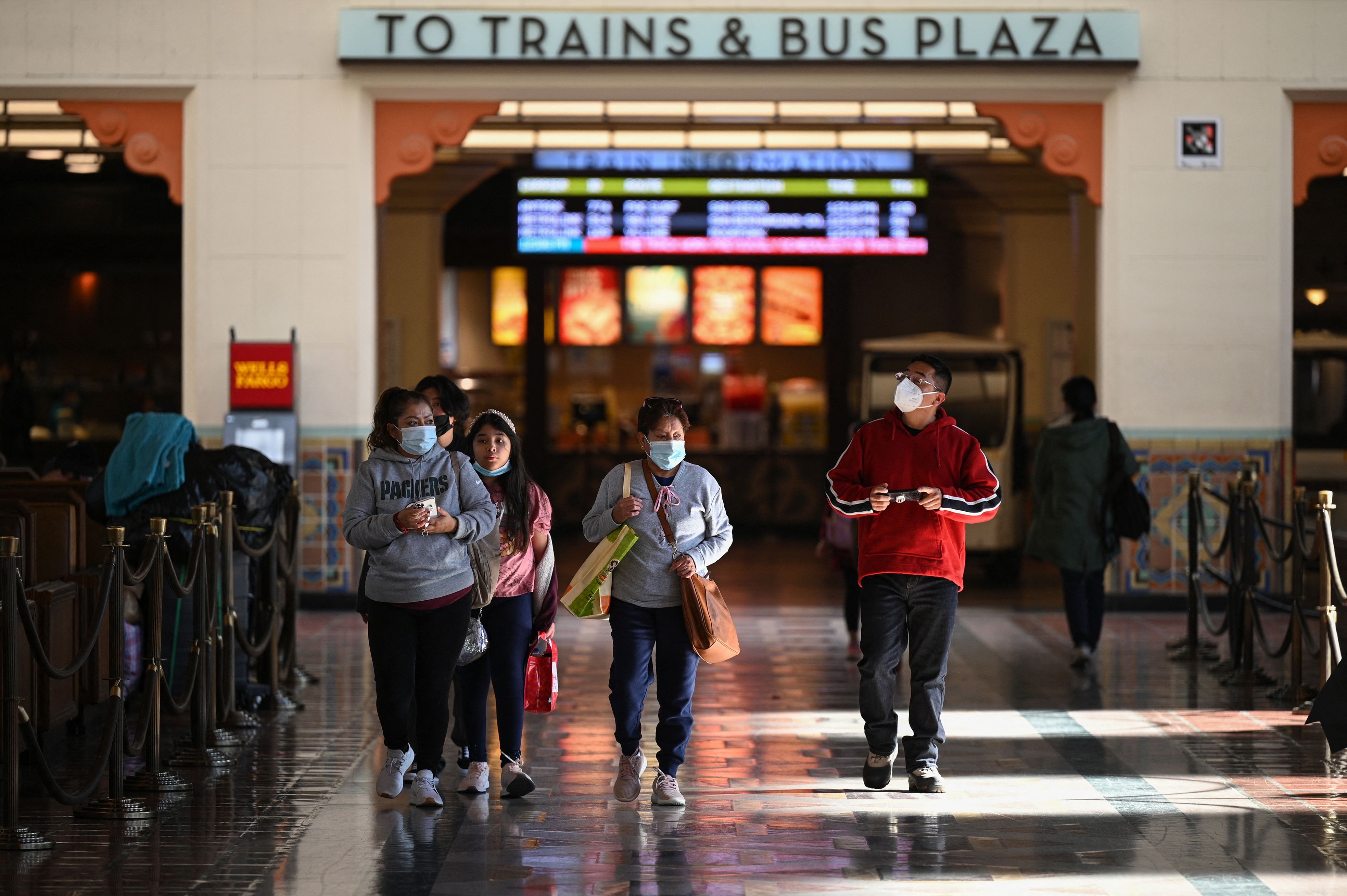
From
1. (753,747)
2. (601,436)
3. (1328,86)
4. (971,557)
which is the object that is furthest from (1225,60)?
(601,436)

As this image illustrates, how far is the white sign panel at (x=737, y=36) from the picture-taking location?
11.2 meters

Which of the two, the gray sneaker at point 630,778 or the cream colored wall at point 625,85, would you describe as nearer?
the gray sneaker at point 630,778

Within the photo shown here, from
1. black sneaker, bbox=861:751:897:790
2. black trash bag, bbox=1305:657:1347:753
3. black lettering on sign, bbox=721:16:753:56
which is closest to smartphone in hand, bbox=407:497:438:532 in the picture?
black sneaker, bbox=861:751:897:790

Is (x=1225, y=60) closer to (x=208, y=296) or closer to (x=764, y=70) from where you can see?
(x=764, y=70)

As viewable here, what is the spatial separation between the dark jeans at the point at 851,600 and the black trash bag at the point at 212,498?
11.2 feet

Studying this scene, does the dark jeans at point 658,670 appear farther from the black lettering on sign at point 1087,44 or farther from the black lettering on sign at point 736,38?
the black lettering on sign at point 1087,44

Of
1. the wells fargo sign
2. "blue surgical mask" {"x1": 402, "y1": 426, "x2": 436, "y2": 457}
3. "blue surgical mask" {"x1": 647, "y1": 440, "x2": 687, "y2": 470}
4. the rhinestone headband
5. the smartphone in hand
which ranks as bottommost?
the smartphone in hand

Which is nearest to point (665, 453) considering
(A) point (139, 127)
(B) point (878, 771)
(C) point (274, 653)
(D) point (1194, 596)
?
(B) point (878, 771)

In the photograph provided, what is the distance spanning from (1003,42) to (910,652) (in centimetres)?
660

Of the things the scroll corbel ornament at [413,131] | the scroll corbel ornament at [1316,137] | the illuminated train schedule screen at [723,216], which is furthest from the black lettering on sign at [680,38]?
the scroll corbel ornament at [1316,137]

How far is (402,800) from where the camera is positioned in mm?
5887

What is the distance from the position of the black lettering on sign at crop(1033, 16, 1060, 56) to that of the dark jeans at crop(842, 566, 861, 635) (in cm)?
426

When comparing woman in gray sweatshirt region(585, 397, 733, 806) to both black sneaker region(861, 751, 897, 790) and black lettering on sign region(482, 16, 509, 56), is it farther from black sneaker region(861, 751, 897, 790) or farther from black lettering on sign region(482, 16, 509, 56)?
black lettering on sign region(482, 16, 509, 56)

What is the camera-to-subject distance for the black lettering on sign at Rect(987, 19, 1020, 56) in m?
11.2
